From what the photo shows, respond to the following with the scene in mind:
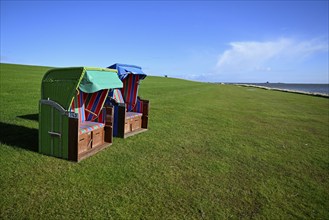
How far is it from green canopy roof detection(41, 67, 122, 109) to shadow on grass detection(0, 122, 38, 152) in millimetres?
1637

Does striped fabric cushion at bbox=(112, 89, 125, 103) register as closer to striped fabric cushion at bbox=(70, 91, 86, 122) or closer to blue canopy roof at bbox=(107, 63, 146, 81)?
blue canopy roof at bbox=(107, 63, 146, 81)

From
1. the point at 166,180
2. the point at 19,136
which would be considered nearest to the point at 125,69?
the point at 19,136

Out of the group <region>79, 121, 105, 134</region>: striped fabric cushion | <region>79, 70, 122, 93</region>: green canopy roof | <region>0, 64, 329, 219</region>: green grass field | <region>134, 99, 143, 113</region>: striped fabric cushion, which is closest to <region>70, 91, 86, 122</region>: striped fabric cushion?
<region>79, 121, 105, 134</region>: striped fabric cushion

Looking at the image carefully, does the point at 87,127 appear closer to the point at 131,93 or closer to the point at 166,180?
the point at 166,180

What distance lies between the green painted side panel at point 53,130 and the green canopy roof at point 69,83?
1.07 ft

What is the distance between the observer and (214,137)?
988 centimetres

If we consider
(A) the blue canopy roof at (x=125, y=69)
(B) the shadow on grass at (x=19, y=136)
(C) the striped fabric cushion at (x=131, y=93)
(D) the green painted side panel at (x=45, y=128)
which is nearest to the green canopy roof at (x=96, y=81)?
(D) the green painted side panel at (x=45, y=128)

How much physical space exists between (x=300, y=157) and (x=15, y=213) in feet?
26.5

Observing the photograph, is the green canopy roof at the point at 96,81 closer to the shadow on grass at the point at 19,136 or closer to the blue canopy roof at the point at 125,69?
the blue canopy roof at the point at 125,69

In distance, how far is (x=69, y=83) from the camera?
6207 mm

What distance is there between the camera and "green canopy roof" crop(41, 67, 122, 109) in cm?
617

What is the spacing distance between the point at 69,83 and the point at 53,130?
135 centimetres

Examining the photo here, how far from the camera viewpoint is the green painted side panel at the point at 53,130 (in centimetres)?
631

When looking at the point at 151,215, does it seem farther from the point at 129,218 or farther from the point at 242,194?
the point at 242,194
